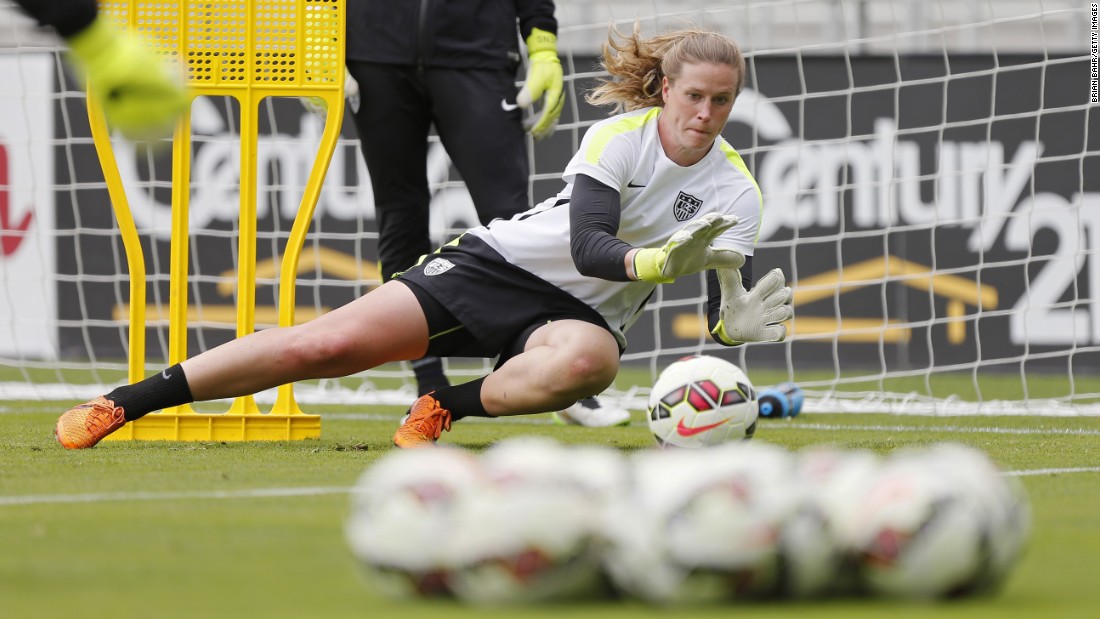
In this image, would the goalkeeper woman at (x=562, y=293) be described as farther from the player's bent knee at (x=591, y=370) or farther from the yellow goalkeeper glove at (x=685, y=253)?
the yellow goalkeeper glove at (x=685, y=253)

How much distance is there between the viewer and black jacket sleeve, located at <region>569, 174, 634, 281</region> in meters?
3.68

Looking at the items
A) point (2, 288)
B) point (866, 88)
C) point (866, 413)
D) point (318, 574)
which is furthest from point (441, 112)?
point (2, 288)

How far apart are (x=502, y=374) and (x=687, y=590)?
2168 millimetres

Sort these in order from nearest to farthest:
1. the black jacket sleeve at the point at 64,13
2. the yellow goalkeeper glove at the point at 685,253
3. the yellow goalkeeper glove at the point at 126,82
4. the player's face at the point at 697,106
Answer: the black jacket sleeve at the point at 64,13
the yellow goalkeeper glove at the point at 126,82
the yellow goalkeeper glove at the point at 685,253
the player's face at the point at 697,106

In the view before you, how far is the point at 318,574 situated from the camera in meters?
2.17

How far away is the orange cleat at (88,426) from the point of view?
4.08m

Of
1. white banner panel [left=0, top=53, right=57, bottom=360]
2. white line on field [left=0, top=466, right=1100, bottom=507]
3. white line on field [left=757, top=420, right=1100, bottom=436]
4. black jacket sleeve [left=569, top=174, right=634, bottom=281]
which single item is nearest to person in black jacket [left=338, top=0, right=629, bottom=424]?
black jacket sleeve [left=569, top=174, right=634, bottom=281]

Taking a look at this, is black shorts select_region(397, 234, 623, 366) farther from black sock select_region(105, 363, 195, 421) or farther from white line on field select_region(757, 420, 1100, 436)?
white line on field select_region(757, 420, 1100, 436)

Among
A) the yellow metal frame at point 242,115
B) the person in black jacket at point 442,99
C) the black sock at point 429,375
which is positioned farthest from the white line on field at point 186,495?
the black sock at point 429,375

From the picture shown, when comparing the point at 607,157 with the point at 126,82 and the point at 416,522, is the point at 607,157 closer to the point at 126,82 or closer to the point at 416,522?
the point at 126,82

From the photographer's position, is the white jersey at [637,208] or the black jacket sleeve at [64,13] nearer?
the black jacket sleeve at [64,13]

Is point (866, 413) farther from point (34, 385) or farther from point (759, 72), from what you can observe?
point (34, 385)

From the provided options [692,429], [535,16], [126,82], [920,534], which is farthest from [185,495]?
[535,16]

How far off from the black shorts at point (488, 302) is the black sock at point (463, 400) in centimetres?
14
